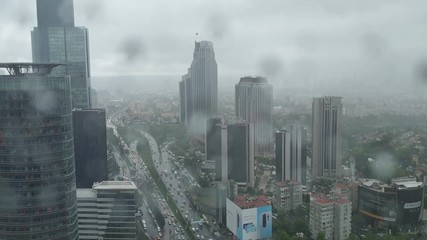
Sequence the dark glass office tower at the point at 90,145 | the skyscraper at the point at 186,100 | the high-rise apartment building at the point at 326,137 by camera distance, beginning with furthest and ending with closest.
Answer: the skyscraper at the point at 186,100, the high-rise apartment building at the point at 326,137, the dark glass office tower at the point at 90,145

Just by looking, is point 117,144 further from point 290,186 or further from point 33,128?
point 33,128

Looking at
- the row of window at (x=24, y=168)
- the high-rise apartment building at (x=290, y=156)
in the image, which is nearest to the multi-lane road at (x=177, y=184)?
the high-rise apartment building at (x=290, y=156)

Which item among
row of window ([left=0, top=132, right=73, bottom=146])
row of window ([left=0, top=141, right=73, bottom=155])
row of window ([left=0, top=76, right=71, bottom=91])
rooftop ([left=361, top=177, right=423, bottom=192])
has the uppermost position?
row of window ([left=0, top=76, right=71, bottom=91])

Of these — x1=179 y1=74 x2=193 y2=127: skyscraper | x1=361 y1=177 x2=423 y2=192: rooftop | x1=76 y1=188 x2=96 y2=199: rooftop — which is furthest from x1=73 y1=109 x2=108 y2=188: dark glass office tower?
x1=179 y1=74 x2=193 y2=127: skyscraper

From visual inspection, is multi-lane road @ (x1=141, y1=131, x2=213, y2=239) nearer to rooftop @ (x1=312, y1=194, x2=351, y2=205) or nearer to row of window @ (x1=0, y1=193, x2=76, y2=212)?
rooftop @ (x1=312, y1=194, x2=351, y2=205)

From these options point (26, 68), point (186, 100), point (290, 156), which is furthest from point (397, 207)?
point (186, 100)

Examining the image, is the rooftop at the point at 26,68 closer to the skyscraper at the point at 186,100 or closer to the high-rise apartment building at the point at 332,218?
the high-rise apartment building at the point at 332,218
